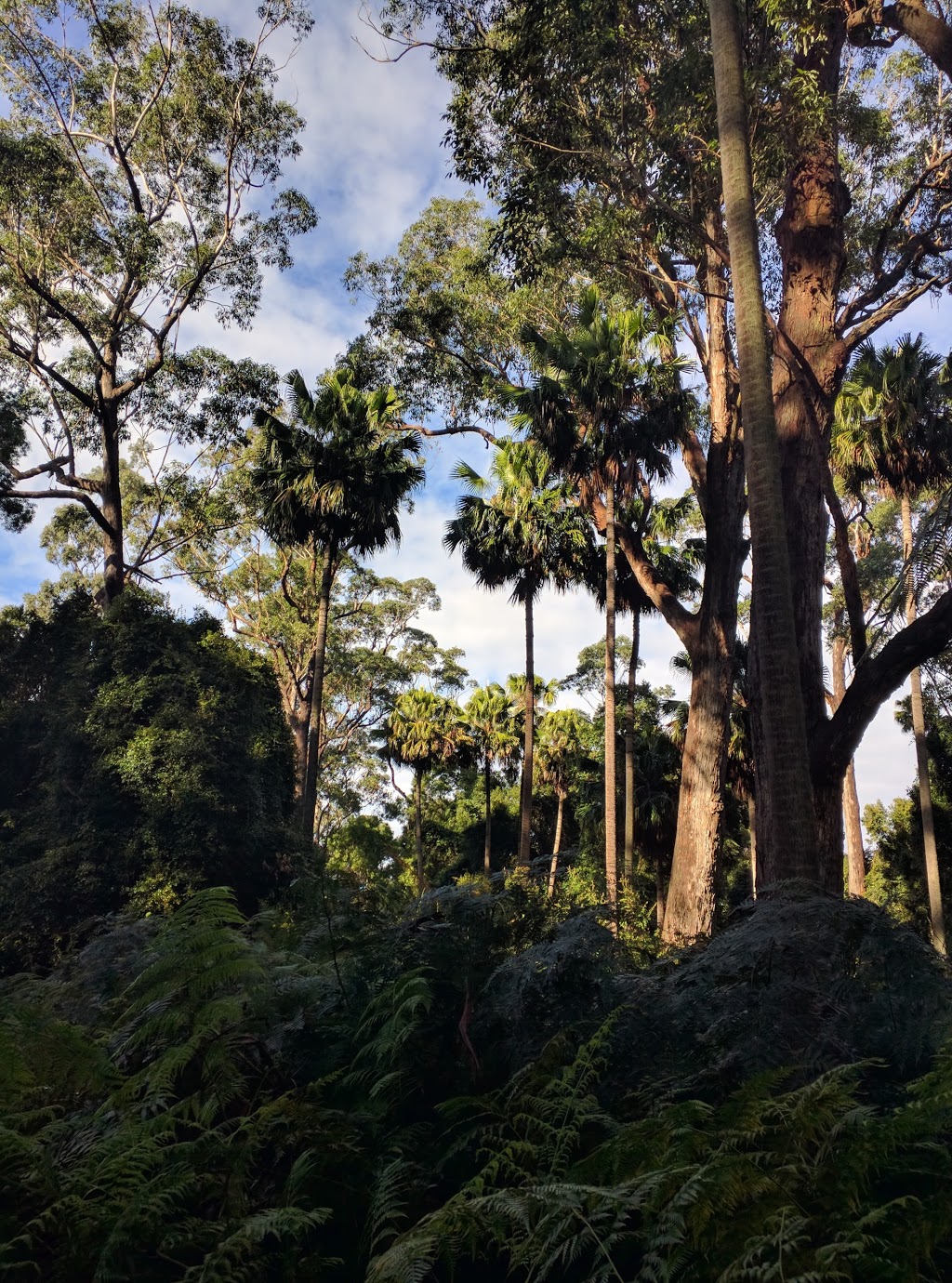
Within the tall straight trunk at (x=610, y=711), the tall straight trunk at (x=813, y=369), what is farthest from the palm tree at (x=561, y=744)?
the tall straight trunk at (x=813, y=369)

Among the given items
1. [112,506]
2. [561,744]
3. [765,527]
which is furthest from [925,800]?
[112,506]

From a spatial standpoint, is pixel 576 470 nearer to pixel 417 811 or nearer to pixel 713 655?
pixel 713 655

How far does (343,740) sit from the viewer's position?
108ft

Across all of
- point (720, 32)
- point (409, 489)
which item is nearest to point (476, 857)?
point (409, 489)

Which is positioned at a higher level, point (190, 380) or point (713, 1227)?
point (190, 380)

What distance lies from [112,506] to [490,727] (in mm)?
15017

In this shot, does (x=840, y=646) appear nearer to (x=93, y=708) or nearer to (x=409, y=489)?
(x=409, y=489)

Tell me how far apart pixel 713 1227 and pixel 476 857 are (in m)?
34.6

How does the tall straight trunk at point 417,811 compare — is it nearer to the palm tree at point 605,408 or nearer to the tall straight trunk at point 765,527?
the palm tree at point 605,408

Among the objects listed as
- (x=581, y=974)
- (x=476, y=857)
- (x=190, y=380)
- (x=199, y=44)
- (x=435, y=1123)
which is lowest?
(x=435, y=1123)

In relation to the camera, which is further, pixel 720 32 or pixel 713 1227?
pixel 720 32

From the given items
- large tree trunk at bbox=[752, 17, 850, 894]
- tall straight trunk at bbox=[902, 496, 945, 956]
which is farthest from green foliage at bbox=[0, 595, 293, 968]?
tall straight trunk at bbox=[902, 496, 945, 956]

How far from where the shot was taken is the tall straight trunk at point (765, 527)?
561cm

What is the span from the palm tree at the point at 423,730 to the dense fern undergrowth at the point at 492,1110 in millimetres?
26322
